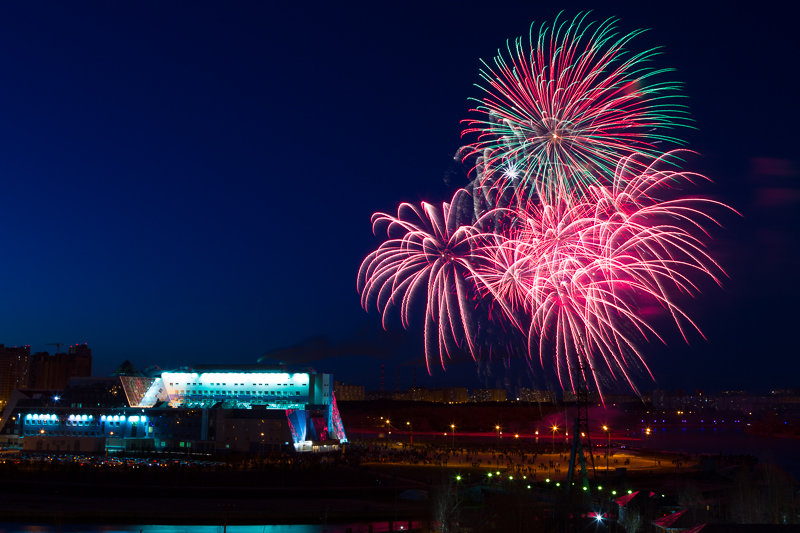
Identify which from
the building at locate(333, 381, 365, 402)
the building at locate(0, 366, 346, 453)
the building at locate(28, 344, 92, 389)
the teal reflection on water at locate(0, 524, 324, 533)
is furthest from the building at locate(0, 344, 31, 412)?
the teal reflection on water at locate(0, 524, 324, 533)

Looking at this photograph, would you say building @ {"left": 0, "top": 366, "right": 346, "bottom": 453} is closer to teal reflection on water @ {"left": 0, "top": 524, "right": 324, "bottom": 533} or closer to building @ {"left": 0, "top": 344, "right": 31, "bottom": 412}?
teal reflection on water @ {"left": 0, "top": 524, "right": 324, "bottom": 533}

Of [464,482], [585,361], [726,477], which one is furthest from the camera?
[726,477]

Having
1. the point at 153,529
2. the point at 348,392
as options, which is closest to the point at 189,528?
the point at 153,529

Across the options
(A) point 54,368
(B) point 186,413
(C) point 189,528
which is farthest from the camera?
(A) point 54,368

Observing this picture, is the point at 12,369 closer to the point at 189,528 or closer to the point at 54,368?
the point at 54,368

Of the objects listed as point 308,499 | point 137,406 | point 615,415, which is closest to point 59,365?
point 137,406

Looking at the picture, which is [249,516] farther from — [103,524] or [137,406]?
[137,406]

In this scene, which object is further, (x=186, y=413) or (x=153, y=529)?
(x=186, y=413)
